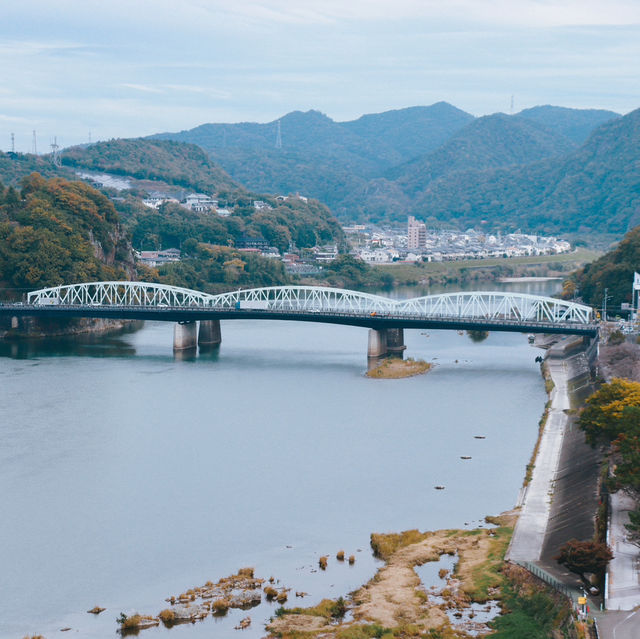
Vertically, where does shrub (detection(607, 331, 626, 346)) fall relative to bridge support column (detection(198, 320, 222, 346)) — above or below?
above

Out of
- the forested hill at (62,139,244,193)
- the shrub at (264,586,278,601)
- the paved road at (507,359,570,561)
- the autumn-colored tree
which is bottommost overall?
the shrub at (264,586,278,601)

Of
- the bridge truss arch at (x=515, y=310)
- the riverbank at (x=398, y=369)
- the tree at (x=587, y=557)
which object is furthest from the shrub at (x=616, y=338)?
the tree at (x=587, y=557)

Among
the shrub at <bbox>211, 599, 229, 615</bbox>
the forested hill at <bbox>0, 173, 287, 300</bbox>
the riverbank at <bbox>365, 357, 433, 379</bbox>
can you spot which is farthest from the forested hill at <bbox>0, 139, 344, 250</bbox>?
the shrub at <bbox>211, 599, 229, 615</bbox>

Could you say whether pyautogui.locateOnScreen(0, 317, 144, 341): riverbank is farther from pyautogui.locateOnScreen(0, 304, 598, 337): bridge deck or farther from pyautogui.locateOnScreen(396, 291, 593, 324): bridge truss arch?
pyautogui.locateOnScreen(396, 291, 593, 324): bridge truss arch

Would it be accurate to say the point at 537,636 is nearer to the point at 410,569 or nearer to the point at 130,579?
the point at 410,569

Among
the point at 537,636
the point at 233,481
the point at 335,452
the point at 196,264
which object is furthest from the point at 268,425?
the point at 196,264

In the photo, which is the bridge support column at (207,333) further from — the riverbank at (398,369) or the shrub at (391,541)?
the shrub at (391,541)

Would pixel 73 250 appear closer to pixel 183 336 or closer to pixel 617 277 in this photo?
pixel 183 336
